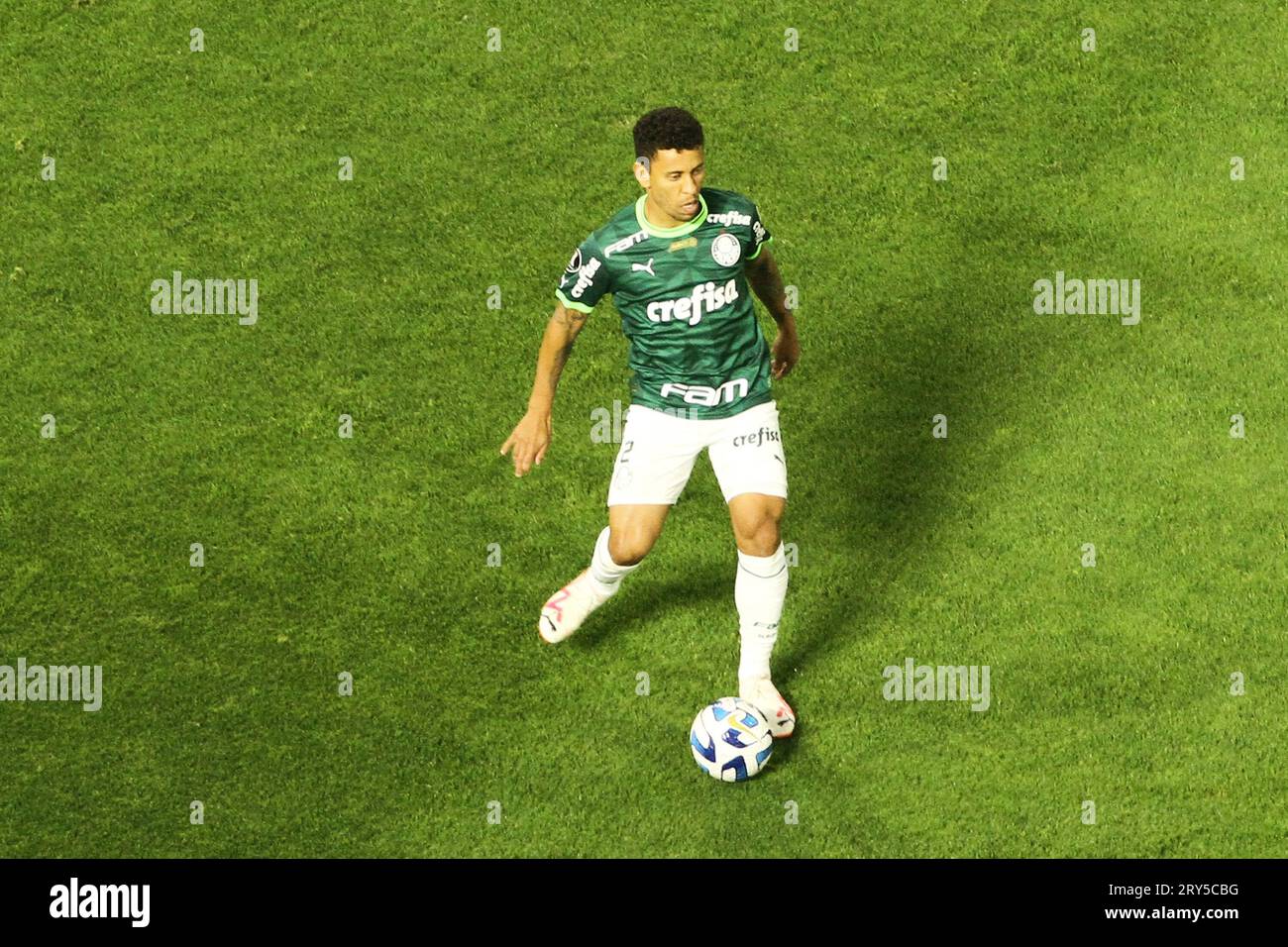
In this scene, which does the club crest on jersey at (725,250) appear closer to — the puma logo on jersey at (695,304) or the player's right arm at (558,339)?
the puma logo on jersey at (695,304)

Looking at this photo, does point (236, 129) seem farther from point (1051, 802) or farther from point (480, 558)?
point (1051, 802)

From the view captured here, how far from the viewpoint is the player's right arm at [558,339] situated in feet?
31.3

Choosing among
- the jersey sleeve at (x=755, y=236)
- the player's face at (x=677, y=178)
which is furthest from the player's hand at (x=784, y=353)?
the player's face at (x=677, y=178)

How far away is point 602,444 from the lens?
11898mm

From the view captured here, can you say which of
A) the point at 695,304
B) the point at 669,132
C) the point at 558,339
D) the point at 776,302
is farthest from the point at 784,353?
the point at 669,132

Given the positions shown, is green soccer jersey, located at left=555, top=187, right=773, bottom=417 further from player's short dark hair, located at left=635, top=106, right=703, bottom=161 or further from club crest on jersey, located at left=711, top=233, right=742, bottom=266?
player's short dark hair, located at left=635, top=106, right=703, bottom=161

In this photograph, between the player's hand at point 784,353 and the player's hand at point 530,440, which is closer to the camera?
the player's hand at point 530,440

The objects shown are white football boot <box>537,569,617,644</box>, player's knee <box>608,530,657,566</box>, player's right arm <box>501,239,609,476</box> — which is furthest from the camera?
white football boot <box>537,569,617,644</box>

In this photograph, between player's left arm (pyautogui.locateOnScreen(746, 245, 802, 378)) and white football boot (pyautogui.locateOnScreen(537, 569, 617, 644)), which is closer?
player's left arm (pyautogui.locateOnScreen(746, 245, 802, 378))

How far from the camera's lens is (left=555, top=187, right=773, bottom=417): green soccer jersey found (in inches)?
372

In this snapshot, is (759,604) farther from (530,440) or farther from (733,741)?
(530,440)

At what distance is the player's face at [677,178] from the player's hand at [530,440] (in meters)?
1.31

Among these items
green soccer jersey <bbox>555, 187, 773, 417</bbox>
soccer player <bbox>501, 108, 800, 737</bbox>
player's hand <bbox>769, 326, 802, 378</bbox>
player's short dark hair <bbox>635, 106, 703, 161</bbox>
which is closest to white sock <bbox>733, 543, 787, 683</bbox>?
soccer player <bbox>501, 108, 800, 737</bbox>

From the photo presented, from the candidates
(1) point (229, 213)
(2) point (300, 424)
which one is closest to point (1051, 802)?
→ (2) point (300, 424)
